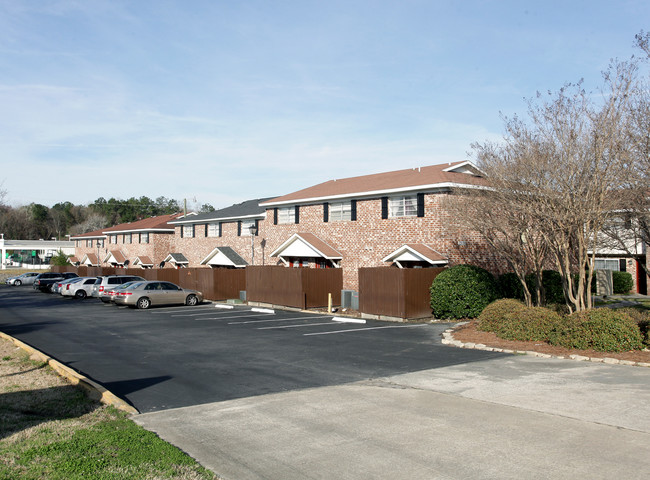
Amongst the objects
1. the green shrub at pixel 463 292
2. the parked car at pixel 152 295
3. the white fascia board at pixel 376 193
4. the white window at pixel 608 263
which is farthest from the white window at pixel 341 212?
the white window at pixel 608 263

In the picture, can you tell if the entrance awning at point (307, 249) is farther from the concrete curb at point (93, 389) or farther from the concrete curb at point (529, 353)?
the concrete curb at point (93, 389)

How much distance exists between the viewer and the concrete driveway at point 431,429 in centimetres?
597

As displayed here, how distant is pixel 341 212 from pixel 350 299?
4900 mm

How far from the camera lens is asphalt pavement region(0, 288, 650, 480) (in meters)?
6.14

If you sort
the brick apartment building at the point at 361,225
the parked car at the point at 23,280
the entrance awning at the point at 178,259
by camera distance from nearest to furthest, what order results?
the brick apartment building at the point at 361,225 < the entrance awning at the point at 178,259 < the parked car at the point at 23,280

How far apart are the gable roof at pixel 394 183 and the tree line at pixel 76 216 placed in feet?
284

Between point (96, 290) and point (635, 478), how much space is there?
36323 mm

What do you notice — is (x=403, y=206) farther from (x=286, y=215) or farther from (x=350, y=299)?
(x=286, y=215)

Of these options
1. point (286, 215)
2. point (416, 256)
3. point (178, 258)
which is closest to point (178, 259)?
point (178, 258)

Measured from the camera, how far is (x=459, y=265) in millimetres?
22000

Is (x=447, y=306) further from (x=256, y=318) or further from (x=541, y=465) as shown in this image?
(x=541, y=465)

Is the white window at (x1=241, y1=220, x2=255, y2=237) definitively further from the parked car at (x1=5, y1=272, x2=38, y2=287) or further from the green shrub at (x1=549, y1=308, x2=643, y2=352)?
the parked car at (x1=5, y1=272, x2=38, y2=287)

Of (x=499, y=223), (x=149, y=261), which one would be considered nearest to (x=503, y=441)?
(x=499, y=223)

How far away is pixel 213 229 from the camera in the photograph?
138 ft
